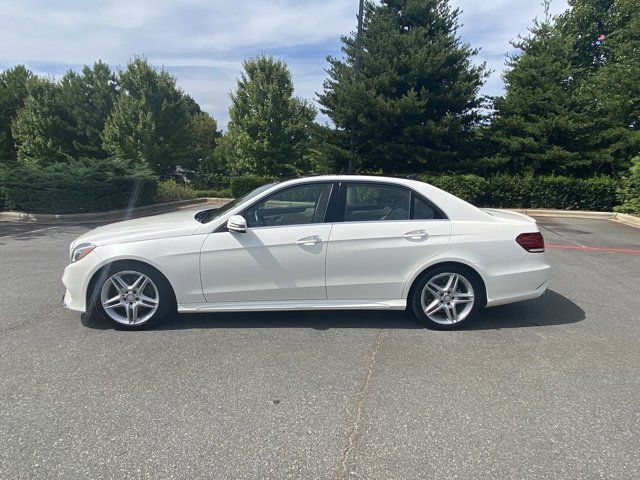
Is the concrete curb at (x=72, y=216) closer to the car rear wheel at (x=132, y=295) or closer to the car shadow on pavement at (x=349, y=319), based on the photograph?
the car shadow on pavement at (x=349, y=319)

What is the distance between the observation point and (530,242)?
4449 millimetres

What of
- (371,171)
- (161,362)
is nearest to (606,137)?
(371,171)

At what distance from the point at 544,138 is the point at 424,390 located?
17.8 m

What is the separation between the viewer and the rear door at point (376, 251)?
4.30 m

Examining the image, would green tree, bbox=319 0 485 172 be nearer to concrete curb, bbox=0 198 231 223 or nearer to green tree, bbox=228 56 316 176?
green tree, bbox=228 56 316 176

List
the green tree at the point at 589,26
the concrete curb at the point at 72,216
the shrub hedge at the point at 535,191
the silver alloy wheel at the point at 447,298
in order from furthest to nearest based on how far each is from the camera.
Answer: the green tree at the point at 589,26 → the shrub hedge at the point at 535,191 → the concrete curb at the point at 72,216 → the silver alloy wheel at the point at 447,298

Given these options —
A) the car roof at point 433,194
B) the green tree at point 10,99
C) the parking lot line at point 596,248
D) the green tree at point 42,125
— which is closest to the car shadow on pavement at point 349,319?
the car roof at point 433,194

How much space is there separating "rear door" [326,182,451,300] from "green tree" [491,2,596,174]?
15780mm

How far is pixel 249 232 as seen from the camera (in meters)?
4.28

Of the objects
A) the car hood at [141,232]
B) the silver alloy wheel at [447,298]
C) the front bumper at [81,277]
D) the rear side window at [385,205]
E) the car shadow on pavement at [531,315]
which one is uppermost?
the rear side window at [385,205]

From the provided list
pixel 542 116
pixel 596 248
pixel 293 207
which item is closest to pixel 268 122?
pixel 542 116

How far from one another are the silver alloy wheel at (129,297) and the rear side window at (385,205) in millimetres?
2002

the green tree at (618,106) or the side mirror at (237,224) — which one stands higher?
the green tree at (618,106)

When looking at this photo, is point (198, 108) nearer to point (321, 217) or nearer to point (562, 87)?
point (562, 87)
